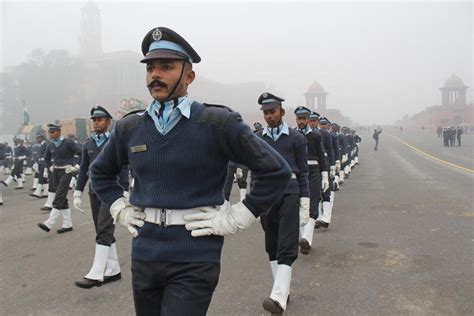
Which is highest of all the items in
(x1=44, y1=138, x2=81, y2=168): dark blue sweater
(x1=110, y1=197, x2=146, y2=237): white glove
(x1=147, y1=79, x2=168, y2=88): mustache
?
(x1=147, y1=79, x2=168, y2=88): mustache

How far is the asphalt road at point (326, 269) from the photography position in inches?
167

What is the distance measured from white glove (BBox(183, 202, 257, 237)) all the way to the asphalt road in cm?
217

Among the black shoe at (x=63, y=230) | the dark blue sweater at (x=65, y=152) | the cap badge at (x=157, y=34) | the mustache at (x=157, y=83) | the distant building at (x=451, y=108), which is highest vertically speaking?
the distant building at (x=451, y=108)

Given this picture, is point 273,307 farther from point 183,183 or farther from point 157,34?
point 157,34

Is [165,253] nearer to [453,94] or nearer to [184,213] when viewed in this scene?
[184,213]

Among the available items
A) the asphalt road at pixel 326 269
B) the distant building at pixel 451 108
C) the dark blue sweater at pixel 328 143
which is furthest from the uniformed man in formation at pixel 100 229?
the distant building at pixel 451 108

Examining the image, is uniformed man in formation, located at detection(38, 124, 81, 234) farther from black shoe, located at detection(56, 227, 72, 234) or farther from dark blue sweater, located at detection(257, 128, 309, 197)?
dark blue sweater, located at detection(257, 128, 309, 197)

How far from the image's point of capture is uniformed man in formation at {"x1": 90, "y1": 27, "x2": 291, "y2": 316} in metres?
2.17

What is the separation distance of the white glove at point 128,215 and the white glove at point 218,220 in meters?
0.31

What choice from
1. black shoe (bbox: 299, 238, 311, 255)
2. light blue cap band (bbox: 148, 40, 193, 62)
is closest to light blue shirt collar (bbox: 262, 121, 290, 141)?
black shoe (bbox: 299, 238, 311, 255)

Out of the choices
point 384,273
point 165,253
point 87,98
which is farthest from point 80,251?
point 87,98

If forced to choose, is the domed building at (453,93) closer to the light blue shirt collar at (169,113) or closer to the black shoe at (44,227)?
the black shoe at (44,227)

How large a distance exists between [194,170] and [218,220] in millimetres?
291

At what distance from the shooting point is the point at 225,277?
16.8 feet
